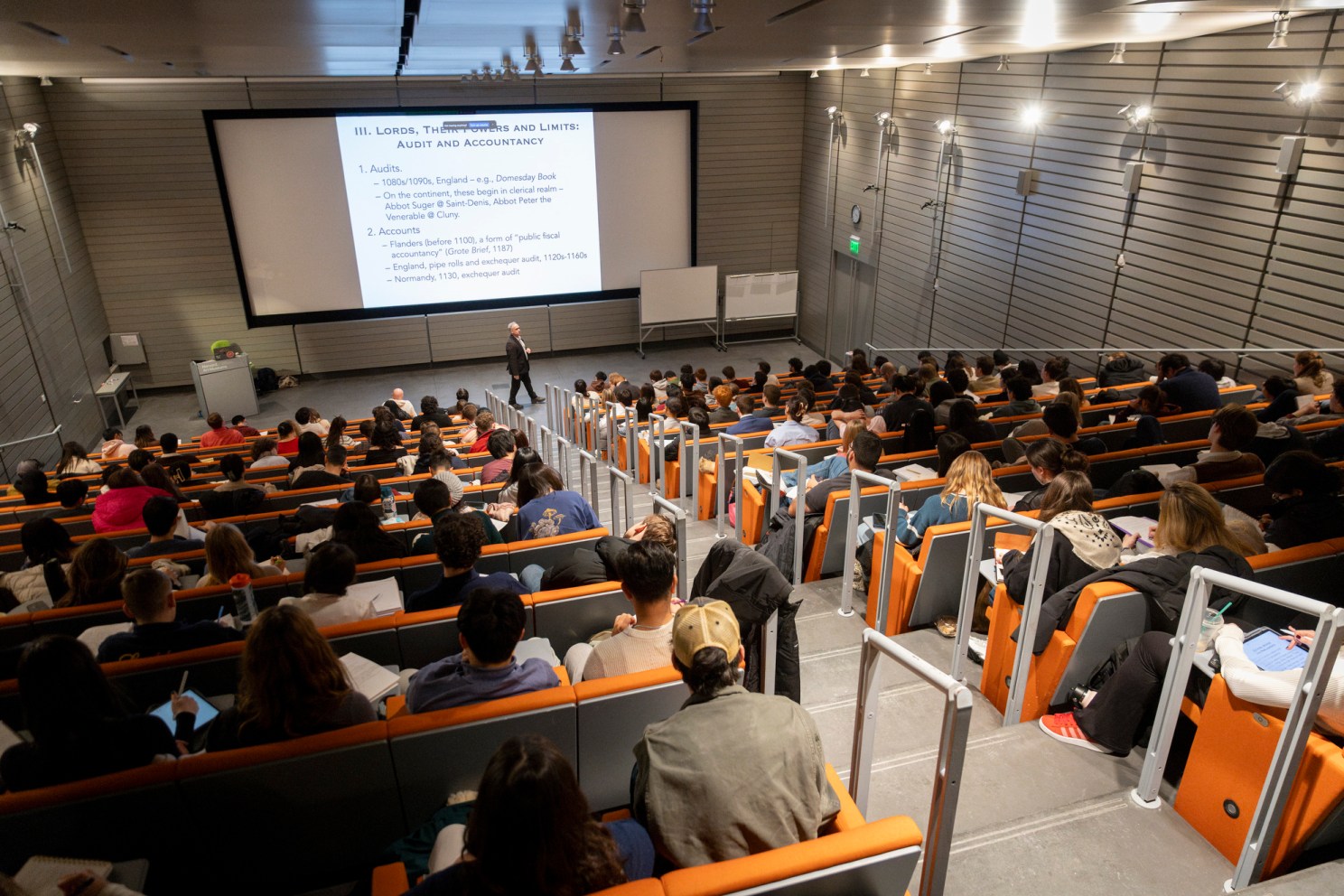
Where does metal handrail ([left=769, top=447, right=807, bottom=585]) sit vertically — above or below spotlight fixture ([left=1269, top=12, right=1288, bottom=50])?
below

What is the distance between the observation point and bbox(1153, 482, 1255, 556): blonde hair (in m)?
2.96

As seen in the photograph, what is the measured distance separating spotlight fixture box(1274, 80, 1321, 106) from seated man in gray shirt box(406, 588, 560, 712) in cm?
669

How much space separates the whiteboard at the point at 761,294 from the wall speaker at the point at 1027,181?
19.0 ft

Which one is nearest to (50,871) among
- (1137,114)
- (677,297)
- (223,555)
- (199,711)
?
(199,711)

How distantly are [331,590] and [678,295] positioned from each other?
11.1 meters

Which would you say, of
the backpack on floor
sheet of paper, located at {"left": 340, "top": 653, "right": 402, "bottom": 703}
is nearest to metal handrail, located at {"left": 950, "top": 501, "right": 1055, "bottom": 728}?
sheet of paper, located at {"left": 340, "top": 653, "right": 402, "bottom": 703}

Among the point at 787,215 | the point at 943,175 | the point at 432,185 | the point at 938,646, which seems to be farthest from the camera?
the point at 787,215

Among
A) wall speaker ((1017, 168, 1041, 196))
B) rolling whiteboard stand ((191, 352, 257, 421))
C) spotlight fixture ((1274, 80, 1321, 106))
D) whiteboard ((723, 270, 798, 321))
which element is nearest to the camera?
spotlight fixture ((1274, 80, 1321, 106))

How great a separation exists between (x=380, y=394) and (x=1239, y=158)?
11.1 metres

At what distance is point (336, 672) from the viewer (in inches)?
97.2

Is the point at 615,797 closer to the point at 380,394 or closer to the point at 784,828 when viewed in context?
the point at 784,828

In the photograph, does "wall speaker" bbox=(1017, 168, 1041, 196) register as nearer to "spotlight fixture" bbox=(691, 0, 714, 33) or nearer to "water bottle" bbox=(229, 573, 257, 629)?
"spotlight fixture" bbox=(691, 0, 714, 33)

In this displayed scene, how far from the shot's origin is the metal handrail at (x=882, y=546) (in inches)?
152

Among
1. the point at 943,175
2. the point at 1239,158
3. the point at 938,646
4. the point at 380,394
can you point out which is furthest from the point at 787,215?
the point at 938,646
